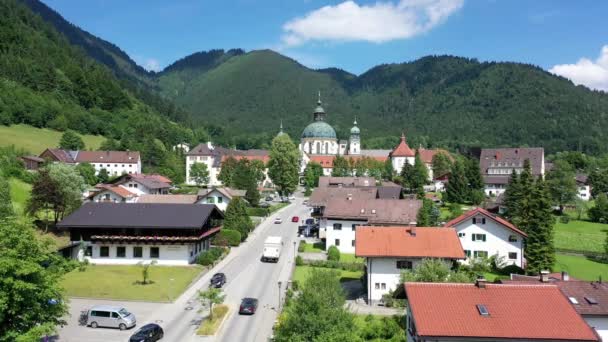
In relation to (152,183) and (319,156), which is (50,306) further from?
(319,156)

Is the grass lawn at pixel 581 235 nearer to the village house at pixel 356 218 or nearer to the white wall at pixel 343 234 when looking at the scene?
the village house at pixel 356 218

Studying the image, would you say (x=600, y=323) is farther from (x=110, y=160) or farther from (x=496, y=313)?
(x=110, y=160)

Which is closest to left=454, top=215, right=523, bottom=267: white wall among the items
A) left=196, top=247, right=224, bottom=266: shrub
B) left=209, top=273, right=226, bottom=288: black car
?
left=196, top=247, right=224, bottom=266: shrub

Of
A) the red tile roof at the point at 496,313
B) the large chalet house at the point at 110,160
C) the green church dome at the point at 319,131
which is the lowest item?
the red tile roof at the point at 496,313

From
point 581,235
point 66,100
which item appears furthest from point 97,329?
point 66,100

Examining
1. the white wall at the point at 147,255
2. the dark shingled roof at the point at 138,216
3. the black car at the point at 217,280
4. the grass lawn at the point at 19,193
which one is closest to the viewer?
the black car at the point at 217,280

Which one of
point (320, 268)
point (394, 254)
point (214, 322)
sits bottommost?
point (214, 322)

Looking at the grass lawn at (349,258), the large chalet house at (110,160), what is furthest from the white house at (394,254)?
the large chalet house at (110,160)
